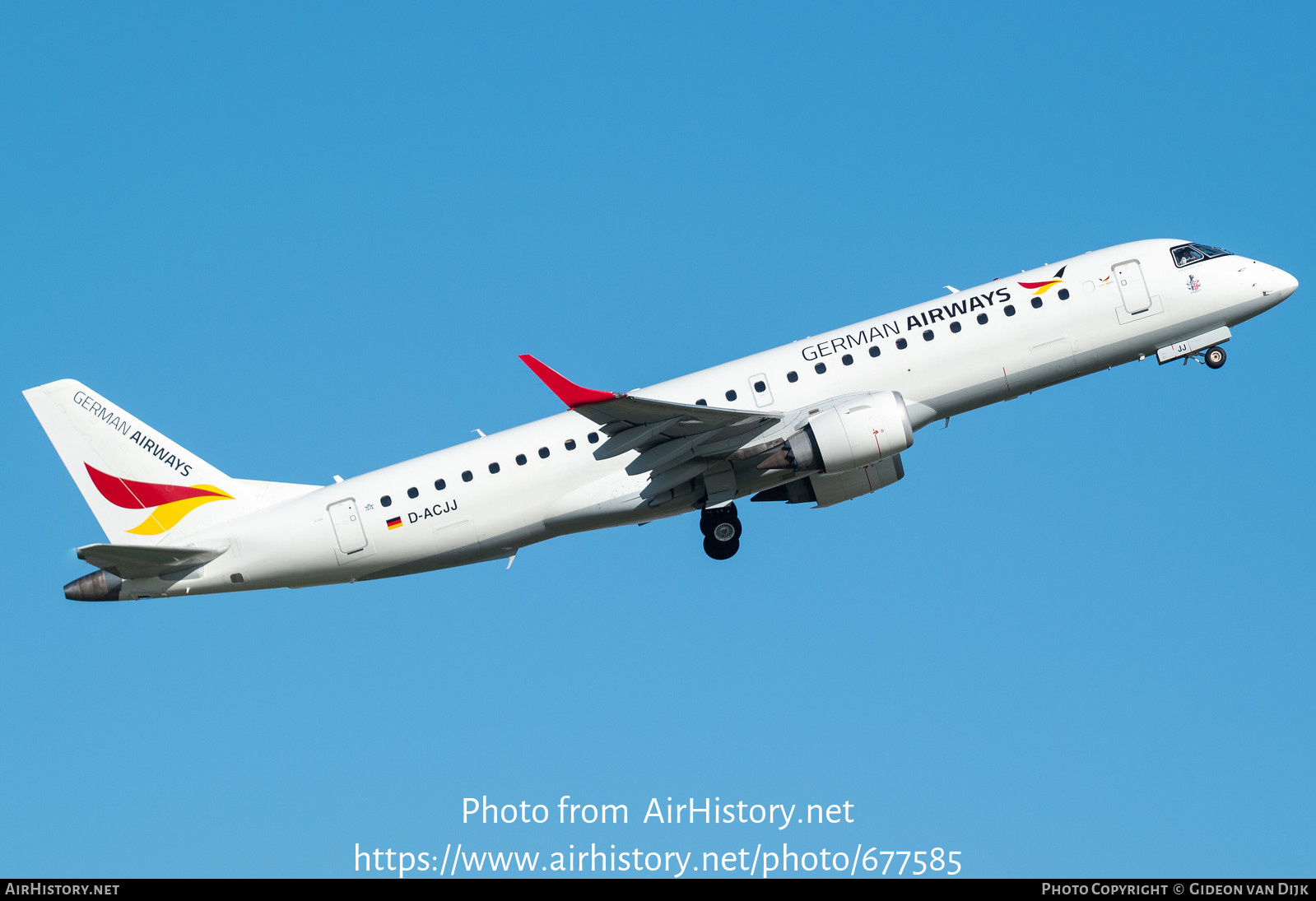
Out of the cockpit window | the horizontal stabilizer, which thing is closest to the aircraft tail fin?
the horizontal stabilizer

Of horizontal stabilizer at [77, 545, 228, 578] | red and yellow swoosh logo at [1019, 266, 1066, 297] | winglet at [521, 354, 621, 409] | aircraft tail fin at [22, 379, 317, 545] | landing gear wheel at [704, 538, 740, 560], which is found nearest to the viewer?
winglet at [521, 354, 621, 409]

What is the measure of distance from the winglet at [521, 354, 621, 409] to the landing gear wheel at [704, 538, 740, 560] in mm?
7081

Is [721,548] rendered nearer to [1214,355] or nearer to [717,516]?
[717,516]

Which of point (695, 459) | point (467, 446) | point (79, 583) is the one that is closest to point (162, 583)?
point (79, 583)

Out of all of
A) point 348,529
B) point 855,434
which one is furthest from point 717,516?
point 348,529

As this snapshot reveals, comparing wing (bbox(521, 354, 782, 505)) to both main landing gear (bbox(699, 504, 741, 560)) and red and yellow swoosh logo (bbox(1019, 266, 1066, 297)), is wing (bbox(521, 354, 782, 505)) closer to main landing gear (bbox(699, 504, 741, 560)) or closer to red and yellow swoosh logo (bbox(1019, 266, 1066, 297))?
main landing gear (bbox(699, 504, 741, 560))

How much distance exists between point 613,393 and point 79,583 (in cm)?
1586

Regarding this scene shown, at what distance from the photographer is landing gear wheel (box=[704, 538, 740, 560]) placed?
37.3 m

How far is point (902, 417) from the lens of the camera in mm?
34219

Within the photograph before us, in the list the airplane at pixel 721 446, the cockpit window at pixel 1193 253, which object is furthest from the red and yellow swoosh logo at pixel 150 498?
Result: the cockpit window at pixel 1193 253

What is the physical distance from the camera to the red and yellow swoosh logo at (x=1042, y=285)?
36.3 meters

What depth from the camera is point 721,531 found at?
3722 centimetres

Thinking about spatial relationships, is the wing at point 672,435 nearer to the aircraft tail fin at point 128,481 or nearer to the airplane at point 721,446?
the airplane at point 721,446

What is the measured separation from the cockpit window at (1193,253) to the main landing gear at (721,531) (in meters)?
13.8
